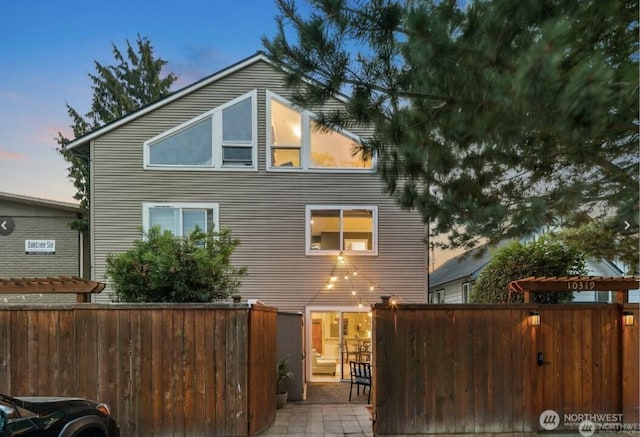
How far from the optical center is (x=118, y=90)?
2048cm

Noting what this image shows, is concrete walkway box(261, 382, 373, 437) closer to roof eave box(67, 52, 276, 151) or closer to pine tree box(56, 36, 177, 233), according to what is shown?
roof eave box(67, 52, 276, 151)

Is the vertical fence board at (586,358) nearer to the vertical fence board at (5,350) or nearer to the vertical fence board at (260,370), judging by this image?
the vertical fence board at (260,370)

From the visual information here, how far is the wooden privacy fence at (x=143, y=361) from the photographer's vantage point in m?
5.82

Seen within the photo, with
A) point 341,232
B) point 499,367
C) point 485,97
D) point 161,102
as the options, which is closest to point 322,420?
point 499,367

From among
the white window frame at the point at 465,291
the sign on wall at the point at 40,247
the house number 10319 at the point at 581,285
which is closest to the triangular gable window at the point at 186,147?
the sign on wall at the point at 40,247

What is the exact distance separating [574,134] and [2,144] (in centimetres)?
1508

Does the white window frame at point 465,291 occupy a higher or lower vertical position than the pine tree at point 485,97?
lower

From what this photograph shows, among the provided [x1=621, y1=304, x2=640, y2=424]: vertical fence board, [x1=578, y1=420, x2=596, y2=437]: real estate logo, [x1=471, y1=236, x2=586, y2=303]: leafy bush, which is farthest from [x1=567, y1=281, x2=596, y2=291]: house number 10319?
[x1=578, y1=420, x2=596, y2=437]: real estate logo

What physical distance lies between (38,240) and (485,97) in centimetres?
1367

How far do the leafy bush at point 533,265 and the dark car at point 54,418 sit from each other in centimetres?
736

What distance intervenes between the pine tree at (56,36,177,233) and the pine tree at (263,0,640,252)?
57.7 feet

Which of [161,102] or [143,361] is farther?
[161,102]

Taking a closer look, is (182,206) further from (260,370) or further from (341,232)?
(260,370)

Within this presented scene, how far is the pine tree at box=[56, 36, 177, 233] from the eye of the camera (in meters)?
19.3
